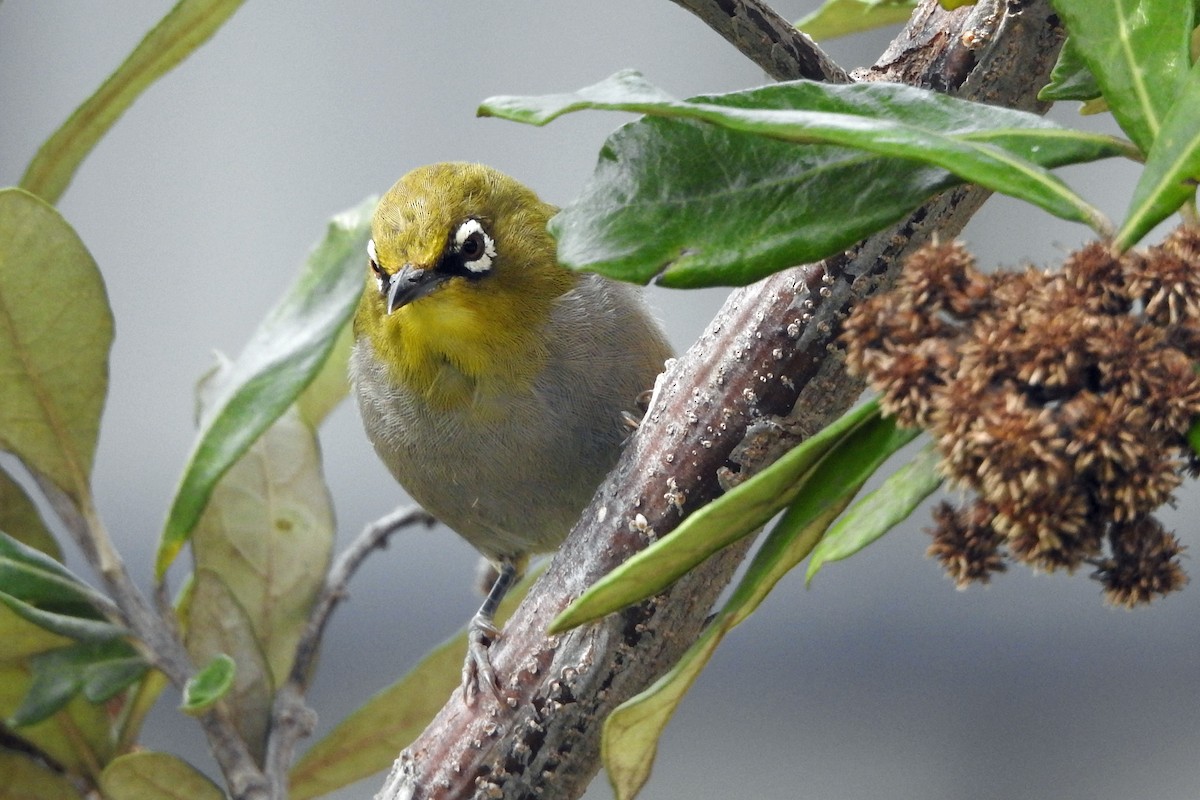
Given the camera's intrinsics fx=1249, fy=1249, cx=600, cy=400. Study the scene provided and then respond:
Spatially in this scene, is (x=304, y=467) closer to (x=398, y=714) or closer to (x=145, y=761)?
(x=398, y=714)

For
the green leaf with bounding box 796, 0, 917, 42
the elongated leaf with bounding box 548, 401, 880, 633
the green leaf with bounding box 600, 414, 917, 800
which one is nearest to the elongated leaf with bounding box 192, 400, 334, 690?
the green leaf with bounding box 796, 0, 917, 42

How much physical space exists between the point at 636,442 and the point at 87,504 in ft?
3.42

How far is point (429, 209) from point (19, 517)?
2.93 ft

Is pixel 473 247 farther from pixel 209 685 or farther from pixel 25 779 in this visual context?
pixel 25 779

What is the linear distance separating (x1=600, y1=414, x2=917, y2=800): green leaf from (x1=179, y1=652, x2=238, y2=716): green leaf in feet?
2.56

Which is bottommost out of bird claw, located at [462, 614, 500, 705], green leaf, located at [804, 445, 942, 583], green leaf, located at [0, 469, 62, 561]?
green leaf, located at [0, 469, 62, 561]

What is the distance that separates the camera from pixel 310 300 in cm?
219

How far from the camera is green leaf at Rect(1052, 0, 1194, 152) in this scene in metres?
1.02

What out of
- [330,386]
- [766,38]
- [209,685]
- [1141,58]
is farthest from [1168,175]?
[330,386]

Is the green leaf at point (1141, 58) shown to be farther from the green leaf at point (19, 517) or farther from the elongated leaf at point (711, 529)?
the green leaf at point (19, 517)

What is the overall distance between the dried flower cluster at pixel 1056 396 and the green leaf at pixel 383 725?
1.39m

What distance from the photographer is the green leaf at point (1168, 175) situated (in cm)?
92

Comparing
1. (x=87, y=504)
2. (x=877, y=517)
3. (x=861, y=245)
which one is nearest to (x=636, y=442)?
(x=861, y=245)

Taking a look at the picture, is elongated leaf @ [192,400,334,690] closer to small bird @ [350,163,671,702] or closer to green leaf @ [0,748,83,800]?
small bird @ [350,163,671,702]
